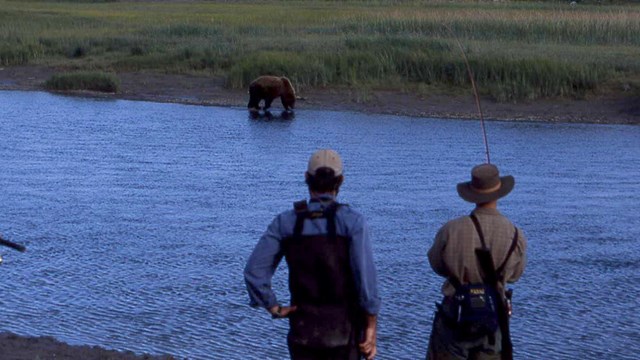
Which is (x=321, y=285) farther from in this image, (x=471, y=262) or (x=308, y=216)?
(x=471, y=262)

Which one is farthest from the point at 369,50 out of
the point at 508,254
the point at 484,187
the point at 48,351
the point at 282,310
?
the point at 282,310

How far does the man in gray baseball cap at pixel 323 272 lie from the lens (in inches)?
218

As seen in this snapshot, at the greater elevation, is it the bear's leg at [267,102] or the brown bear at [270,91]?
the brown bear at [270,91]

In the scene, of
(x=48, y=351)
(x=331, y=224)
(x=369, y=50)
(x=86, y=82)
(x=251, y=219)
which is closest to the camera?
(x=331, y=224)

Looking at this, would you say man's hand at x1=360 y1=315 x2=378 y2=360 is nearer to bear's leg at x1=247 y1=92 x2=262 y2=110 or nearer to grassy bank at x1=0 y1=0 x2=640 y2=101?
grassy bank at x1=0 y1=0 x2=640 y2=101

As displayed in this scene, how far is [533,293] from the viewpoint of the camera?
10.7 meters

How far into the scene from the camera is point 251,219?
13.7 meters

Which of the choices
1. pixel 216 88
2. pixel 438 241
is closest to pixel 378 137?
pixel 216 88

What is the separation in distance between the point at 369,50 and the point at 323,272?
27.1 metres

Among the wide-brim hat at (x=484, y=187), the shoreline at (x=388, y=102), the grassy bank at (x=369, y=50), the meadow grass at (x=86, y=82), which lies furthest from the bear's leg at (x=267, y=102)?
the wide-brim hat at (x=484, y=187)

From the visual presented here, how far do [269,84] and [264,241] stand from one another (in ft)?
65.0

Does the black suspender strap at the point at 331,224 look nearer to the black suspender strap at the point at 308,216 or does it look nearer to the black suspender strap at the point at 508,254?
the black suspender strap at the point at 308,216

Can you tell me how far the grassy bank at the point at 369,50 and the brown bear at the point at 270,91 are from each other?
137 inches

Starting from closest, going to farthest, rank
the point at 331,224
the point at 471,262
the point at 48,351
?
the point at 331,224, the point at 471,262, the point at 48,351
